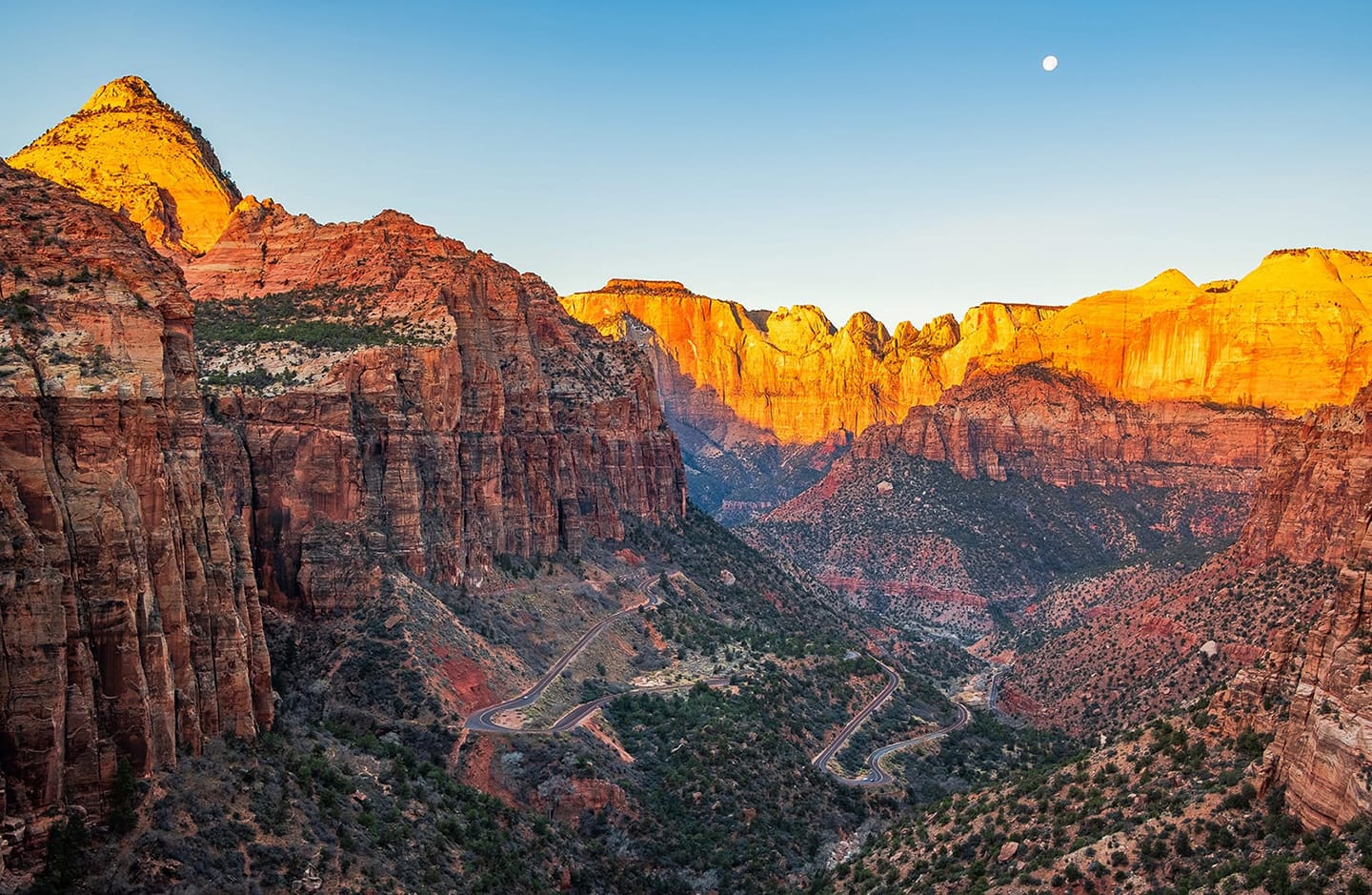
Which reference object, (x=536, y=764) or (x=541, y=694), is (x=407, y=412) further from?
(x=536, y=764)

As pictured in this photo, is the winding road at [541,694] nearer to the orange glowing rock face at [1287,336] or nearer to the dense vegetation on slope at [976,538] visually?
the dense vegetation on slope at [976,538]

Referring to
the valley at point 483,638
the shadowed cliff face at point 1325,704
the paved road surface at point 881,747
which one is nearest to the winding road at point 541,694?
the valley at point 483,638

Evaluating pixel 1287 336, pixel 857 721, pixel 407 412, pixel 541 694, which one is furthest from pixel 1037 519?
pixel 407 412

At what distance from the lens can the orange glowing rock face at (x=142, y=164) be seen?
341 ft

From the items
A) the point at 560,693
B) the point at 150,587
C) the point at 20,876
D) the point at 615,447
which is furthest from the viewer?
the point at 615,447

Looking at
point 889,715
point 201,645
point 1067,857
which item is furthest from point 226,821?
point 889,715

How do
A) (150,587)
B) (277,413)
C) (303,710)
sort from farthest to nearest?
(277,413), (303,710), (150,587)

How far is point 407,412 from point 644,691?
1024 inches

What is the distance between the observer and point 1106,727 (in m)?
91.6

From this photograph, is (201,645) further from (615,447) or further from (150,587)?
(615,447)

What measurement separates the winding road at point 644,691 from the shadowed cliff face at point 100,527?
2563cm

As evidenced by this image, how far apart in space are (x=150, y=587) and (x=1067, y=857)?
35157 millimetres

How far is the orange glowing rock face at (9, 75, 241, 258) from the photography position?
104 meters

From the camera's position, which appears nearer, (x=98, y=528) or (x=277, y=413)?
(x=98, y=528)
